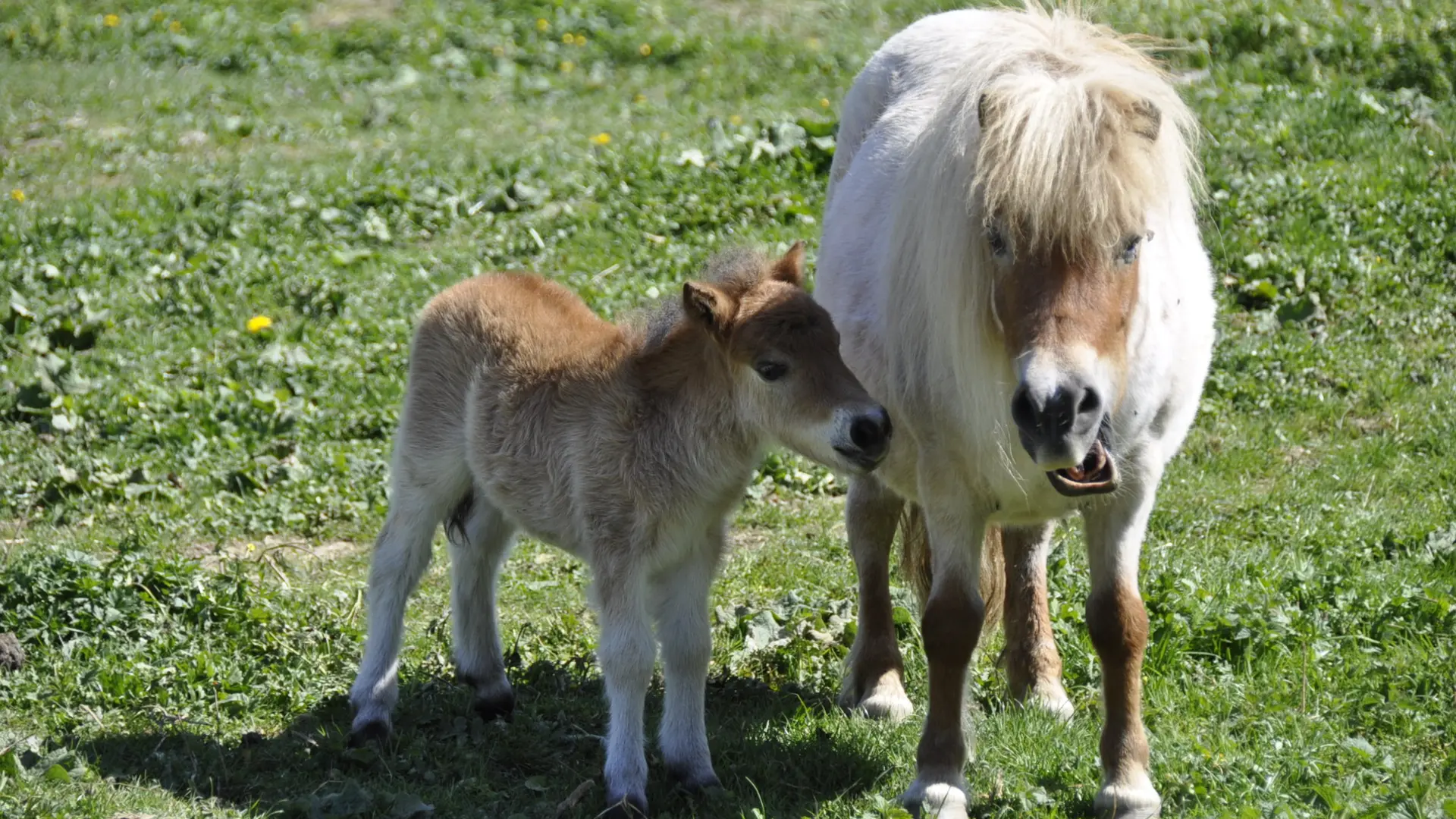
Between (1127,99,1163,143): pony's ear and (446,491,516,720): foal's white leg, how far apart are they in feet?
8.47

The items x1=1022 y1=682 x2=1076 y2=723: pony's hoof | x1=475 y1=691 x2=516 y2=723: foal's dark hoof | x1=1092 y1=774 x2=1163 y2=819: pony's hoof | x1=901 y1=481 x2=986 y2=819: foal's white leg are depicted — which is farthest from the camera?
x1=475 y1=691 x2=516 y2=723: foal's dark hoof

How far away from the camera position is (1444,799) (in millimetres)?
3900

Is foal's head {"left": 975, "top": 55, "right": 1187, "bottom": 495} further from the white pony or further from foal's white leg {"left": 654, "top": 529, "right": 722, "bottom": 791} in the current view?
foal's white leg {"left": 654, "top": 529, "right": 722, "bottom": 791}

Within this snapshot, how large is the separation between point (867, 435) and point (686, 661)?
3.45ft

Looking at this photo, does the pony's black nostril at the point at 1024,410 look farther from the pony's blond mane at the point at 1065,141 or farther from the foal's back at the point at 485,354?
the foal's back at the point at 485,354

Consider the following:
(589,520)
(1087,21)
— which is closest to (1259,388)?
(1087,21)

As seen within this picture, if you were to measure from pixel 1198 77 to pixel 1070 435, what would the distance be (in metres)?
8.50

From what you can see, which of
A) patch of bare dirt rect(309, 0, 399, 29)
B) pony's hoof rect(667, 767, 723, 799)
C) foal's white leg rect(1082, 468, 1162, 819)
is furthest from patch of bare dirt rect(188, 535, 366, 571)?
patch of bare dirt rect(309, 0, 399, 29)

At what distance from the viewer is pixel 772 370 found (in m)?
4.28

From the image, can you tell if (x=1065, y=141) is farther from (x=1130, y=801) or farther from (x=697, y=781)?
(x=697, y=781)

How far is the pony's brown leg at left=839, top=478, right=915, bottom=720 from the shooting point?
5273mm

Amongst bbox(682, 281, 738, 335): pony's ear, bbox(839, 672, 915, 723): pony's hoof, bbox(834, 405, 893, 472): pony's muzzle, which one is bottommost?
bbox(839, 672, 915, 723): pony's hoof

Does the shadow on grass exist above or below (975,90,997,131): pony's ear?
below

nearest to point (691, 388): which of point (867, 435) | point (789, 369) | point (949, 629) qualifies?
point (789, 369)
